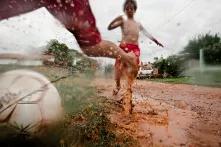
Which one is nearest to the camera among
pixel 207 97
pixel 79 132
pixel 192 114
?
pixel 79 132

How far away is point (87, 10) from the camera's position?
334cm

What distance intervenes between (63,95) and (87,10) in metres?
2.00

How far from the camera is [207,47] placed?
21.0 metres

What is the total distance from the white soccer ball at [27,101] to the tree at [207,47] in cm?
1521

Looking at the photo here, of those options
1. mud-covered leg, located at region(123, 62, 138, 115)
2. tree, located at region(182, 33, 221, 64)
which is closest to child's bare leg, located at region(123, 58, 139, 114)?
mud-covered leg, located at region(123, 62, 138, 115)

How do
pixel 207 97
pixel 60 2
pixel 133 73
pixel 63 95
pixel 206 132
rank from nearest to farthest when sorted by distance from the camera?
pixel 60 2, pixel 206 132, pixel 63 95, pixel 133 73, pixel 207 97


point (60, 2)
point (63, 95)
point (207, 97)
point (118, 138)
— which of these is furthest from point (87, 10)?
point (207, 97)

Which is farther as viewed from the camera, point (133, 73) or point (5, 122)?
point (133, 73)

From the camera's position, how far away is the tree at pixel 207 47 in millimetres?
18231

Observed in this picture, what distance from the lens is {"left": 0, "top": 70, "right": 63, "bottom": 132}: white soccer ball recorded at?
337 cm

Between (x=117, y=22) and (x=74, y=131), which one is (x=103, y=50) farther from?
(x=117, y=22)

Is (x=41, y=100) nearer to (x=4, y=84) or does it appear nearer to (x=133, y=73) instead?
(x=4, y=84)

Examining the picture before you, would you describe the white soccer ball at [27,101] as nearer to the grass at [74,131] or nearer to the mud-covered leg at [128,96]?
the grass at [74,131]

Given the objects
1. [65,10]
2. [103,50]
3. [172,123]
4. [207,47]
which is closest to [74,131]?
[103,50]
